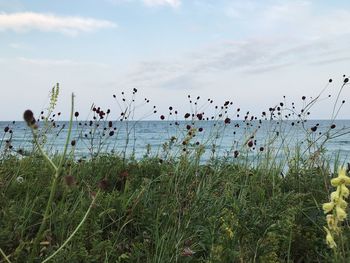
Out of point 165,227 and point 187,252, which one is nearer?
point 187,252

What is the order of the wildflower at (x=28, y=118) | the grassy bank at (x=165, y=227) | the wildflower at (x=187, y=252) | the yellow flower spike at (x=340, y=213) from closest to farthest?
the wildflower at (x=28, y=118) < the yellow flower spike at (x=340, y=213) < the grassy bank at (x=165, y=227) < the wildflower at (x=187, y=252)

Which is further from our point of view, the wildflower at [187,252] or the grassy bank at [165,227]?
the wildflower at [187,252]

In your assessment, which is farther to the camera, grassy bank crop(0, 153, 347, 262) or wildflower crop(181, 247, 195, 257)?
wildflower crop(181, 247, 195, 257)

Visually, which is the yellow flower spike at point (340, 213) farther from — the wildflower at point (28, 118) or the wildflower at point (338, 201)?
the wildflower at point (28, 118)

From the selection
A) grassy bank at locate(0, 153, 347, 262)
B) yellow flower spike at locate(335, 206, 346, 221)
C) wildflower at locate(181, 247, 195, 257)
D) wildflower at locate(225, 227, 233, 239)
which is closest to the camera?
yellow flower spike at locate(335, 206, 346, 221)

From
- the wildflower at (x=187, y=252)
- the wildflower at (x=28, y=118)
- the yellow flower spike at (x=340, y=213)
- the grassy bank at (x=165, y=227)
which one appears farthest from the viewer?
the wildflower at (x=187, y=252)

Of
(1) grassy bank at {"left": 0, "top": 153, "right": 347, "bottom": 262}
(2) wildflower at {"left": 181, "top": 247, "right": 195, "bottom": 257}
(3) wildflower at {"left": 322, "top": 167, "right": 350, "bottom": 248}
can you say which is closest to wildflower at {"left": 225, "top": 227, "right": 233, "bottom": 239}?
(1) grassy bank at {"left": 0, "top": 153, "right": 347, "bottom": 262}

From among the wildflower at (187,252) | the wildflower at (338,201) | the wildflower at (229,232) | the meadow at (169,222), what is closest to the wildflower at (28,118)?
the meadow at (169,222)

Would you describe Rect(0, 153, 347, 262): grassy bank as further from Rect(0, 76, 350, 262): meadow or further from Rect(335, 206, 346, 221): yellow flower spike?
Rect(335, 206, 346, 221): yellow flower spike

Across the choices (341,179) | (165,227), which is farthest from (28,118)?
(165,227)

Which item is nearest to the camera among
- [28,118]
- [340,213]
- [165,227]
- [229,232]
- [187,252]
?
[28,118]

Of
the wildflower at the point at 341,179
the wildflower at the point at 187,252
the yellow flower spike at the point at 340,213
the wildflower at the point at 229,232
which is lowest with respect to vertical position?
the wildflower at the point at 187,252

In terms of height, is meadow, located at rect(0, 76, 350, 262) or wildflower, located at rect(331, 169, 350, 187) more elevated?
wildflower, located at rect(331, 169, 350, 187)

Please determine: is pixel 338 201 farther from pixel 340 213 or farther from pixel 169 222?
pixel 169 222
